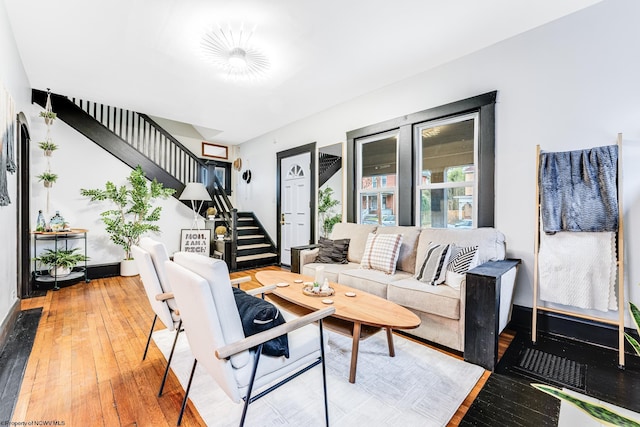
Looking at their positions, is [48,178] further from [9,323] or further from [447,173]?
[447,173]

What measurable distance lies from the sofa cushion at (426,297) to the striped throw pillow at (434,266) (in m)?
0.07

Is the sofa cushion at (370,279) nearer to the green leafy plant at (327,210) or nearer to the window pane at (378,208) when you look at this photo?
the window pane at (378,208)

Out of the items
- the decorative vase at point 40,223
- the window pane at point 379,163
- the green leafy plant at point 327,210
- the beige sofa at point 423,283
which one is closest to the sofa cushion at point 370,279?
the beige sofa at point 423,283

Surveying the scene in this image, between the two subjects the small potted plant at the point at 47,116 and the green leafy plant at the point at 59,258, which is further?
the green leafy plant at the point at 59,258

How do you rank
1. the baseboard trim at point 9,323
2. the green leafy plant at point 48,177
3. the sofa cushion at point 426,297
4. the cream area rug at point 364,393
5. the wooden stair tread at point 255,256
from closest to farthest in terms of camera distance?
the cream area rug at point 364,393, the sofa cushion at point 426,297, the baseboard trim at point 9,323, the green leafy plant at point 48,177, the wooden stair tread at point 255,256

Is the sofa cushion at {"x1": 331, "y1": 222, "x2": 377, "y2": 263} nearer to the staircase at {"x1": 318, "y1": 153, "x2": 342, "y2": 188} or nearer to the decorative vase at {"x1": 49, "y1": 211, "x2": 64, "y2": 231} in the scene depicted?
the staircase at {"x1": 318, "y1": 153, "x2": 342, "y2": 188}

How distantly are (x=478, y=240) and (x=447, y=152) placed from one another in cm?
119

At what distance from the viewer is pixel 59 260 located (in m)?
4.07

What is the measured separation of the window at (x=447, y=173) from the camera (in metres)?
3.21

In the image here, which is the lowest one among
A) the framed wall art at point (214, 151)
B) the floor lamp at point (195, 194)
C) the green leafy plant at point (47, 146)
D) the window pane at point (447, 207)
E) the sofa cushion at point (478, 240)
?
the sofa cushion at point (478, 240)

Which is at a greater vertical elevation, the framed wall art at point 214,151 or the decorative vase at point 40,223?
the framed wall art at point 214,151

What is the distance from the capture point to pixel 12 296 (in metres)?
2.95

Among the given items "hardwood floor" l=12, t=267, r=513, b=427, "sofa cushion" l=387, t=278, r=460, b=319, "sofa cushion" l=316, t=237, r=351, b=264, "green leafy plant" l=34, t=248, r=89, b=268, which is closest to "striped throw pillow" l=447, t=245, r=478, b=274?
"sofa cushion" l=387, t=278, r=460, b=319

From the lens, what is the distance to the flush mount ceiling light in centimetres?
267
